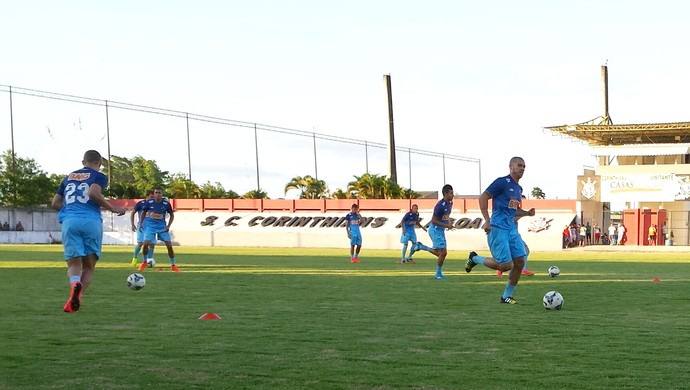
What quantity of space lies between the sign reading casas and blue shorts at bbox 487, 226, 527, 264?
45.8 m

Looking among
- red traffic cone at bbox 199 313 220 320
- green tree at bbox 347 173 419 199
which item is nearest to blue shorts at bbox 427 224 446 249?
red traffic cone at bbox 199 313 220 320

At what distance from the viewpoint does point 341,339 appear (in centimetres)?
933

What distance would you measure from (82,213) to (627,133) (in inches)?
2676

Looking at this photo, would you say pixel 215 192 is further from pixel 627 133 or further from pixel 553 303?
pixel 553 303

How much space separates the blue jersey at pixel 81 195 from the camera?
12070mm

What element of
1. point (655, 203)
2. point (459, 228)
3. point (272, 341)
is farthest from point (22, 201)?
point (272, 341)

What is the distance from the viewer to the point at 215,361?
25.7 ft

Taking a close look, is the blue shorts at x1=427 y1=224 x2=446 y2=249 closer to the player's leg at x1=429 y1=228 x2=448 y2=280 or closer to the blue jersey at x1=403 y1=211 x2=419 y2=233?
the player's leg at x1=429 y1=228 x2=448 y2=280

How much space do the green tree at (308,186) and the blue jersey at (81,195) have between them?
236 ft

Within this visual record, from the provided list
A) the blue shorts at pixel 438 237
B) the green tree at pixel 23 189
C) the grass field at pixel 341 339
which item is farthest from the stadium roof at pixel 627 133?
the grass field at pixel 341 339

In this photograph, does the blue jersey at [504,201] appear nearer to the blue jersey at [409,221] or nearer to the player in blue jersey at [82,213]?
the player in blue jersey at [82,213]

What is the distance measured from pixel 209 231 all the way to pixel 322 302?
53157 mm

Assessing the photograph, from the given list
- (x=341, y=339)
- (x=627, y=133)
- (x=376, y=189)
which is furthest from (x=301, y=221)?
(x=341, y=339)

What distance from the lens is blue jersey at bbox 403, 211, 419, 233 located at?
2939 centimetres
